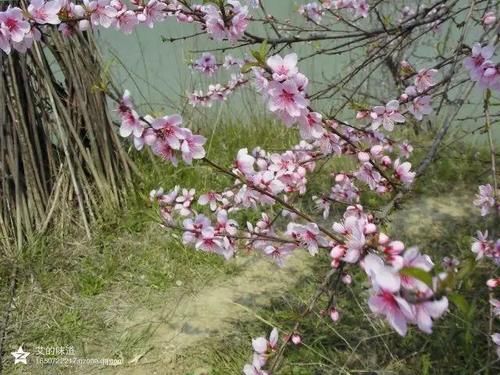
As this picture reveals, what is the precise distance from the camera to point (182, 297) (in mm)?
2389

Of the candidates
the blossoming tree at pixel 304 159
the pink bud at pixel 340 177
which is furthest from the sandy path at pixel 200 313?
the pink bud at pixel 340 177

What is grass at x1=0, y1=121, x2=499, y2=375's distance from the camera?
1917 mm

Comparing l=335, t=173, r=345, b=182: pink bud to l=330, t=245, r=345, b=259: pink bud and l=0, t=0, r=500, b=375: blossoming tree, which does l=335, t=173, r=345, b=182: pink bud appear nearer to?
l=0, t=0, r=500, b=375: blossoming tree

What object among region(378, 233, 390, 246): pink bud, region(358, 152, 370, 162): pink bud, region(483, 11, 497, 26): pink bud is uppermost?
region(483, 11, 497, 26): pink bud

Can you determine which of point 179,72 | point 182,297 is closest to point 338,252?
point 182,297

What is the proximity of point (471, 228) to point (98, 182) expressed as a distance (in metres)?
1.95

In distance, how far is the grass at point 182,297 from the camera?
1917 millimetres

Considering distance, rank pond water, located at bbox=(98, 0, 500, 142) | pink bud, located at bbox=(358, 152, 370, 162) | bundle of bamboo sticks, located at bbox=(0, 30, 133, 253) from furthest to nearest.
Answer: pond water, located at bbox=(98, 0, 500, 142) → bundle of bamboo sticks, located at bbox=(0, 30, 133, 253) → pink bud, located at bbox=(358, 152, 370, 162)

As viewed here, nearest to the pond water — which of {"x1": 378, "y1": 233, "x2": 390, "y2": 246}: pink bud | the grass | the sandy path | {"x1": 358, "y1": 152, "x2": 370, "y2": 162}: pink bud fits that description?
the grass

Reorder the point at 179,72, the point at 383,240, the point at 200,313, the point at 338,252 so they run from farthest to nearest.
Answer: the point at 179,72 < the point at 200,313 < the point at 338,252 < the point at 383,240

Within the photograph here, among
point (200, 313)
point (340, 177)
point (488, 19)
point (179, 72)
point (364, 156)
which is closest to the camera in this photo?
point (364, 156)

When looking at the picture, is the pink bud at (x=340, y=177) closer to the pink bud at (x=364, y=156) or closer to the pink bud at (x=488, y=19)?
the pink bud at (x=364, y=156)

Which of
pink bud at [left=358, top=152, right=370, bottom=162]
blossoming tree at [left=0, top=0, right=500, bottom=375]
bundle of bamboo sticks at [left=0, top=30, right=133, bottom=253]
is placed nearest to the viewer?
blossoming tree at [left=0, top=0, right=500, bottom=375]

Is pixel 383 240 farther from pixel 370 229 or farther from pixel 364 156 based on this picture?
pixel 364 156
